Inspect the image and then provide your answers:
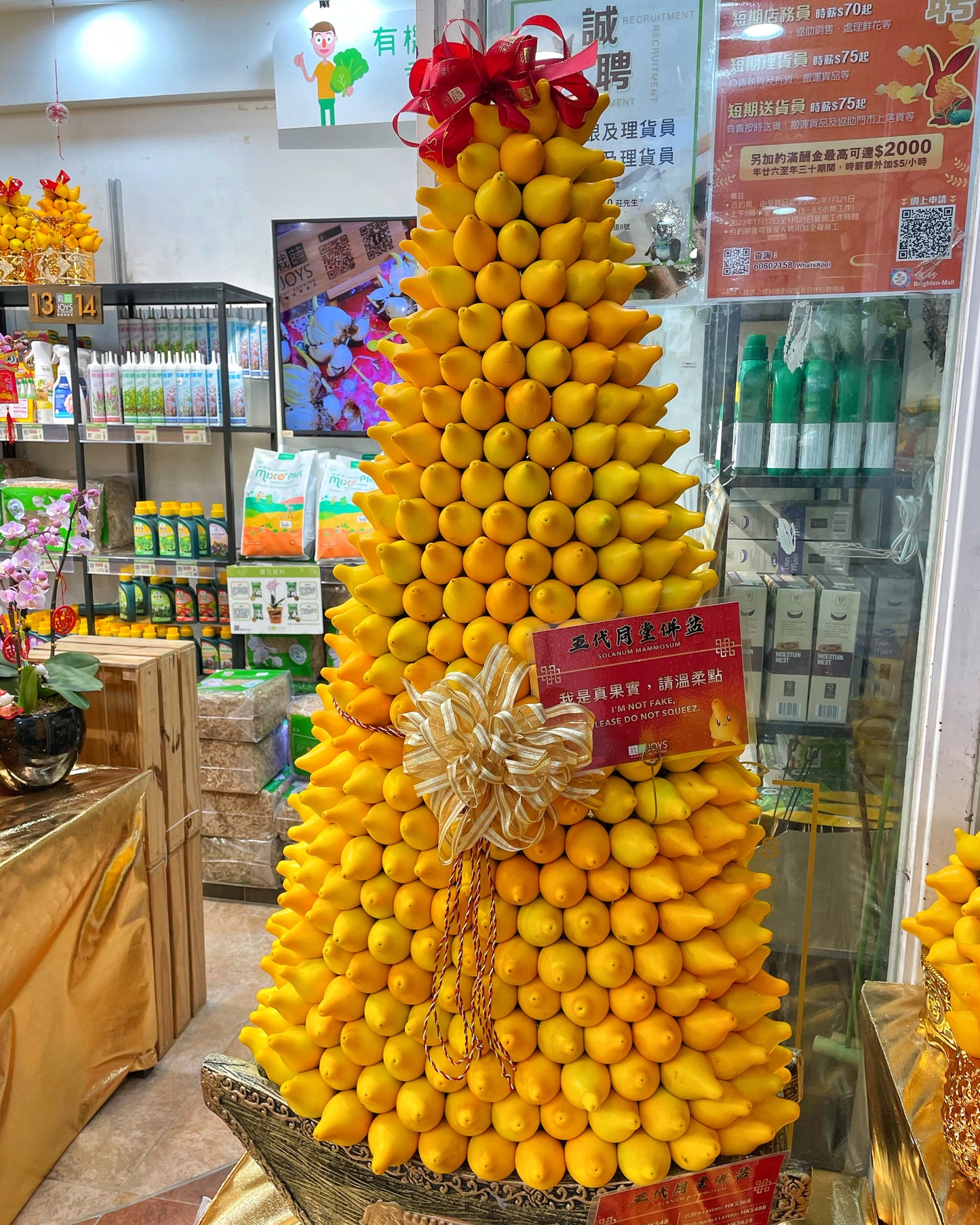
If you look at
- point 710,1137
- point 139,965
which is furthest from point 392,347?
point 139,965

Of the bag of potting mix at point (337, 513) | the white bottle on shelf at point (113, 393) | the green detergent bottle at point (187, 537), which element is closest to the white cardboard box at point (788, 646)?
the bag of potting mix at point (337, 513)

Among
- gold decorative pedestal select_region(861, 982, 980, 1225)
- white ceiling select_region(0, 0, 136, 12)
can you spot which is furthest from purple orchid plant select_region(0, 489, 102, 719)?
white ceiling select_region(0, 0, 136, 12)

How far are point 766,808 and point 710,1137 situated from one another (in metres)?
0.85

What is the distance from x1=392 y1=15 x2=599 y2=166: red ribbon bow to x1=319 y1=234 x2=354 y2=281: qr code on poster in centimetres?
279

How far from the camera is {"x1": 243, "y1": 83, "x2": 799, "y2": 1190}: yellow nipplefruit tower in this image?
683mm

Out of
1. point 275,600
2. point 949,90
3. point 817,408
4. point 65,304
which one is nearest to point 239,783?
point 275,600

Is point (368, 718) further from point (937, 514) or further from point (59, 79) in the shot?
point (59, 79)

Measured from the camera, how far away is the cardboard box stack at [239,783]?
300cm

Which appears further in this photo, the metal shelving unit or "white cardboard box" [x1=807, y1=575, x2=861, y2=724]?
the metal shelving unit

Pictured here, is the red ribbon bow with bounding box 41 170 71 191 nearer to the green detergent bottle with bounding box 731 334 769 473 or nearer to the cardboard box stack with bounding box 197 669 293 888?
the cardboard box stack with bounding box 197 669 293 888

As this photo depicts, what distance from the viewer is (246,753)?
9.90 ft

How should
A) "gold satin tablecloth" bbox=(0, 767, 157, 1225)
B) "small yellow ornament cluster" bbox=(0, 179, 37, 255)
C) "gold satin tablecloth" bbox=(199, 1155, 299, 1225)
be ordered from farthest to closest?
"small yellow ornament cluster" bbox=(0, 179, 37, 255) → "gold satin tablecloth" bbox=(0, 767, 157, 1225) → "gold satin tablecloth" bbox=(199, 1155, 299, 1225)

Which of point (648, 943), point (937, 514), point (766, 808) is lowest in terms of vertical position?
point (766, 808)

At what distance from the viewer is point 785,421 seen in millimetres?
1421
